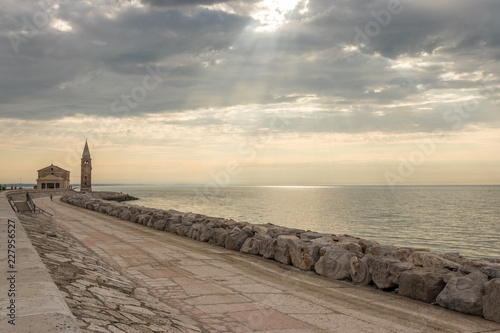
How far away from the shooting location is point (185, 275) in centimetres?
797

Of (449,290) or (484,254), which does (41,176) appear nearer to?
(484,254)

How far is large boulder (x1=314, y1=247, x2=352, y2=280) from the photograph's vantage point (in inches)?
316

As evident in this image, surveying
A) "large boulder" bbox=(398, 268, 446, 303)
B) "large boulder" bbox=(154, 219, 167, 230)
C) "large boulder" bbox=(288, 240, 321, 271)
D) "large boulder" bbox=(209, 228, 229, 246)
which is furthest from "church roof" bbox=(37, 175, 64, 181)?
"large boulder" bbox=(398, 268, 446, 303)

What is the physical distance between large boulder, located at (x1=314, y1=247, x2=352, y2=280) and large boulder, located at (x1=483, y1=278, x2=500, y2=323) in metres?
2.67

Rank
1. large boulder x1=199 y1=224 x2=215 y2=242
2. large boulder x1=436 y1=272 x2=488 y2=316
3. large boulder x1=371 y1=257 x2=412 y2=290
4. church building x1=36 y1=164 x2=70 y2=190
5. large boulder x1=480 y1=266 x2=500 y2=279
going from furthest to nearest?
church building x1=36 y1=164 x2=70 y2=190
large boulder x1=199 y1=224 x2=215 y2=242
large boulder x1=371 y1=257 x2=412 y2=290
large boulder x1=480 y1=266 x2=500 y2=279
large boulder x1=436 y1=272 x2=488 y2=316

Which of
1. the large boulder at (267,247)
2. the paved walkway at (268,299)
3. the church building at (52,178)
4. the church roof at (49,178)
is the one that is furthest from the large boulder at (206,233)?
the church roof at (49,178)

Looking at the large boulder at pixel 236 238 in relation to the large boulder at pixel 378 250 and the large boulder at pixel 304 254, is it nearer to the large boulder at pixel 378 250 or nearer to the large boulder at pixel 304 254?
the large boulder at pixel 304 254

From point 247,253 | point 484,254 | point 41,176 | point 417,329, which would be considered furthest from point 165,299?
point 41,176

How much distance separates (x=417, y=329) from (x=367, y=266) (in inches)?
96.0

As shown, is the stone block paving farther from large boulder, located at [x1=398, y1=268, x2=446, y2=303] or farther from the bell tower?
the bell tower

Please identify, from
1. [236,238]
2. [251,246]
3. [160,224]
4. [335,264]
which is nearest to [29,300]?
[335,264]

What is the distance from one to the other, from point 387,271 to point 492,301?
71.2 inches

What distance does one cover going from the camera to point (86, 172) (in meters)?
89.6

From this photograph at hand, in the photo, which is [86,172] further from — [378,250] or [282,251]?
[378,250]
